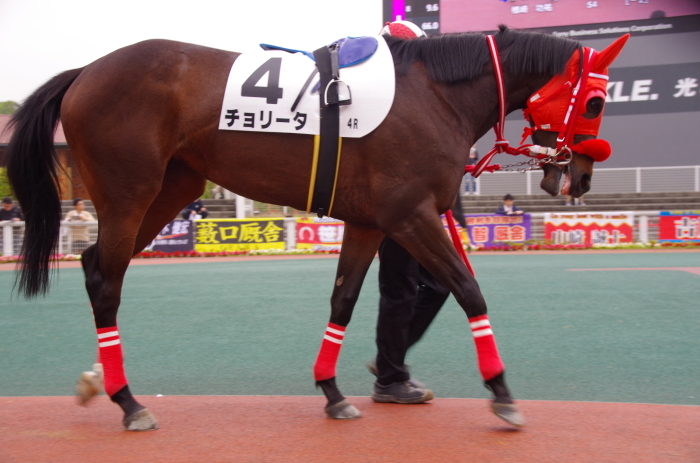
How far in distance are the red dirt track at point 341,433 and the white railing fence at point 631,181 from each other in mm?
15627

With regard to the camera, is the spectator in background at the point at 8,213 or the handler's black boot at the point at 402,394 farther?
the spectator in background at the point at 8,213

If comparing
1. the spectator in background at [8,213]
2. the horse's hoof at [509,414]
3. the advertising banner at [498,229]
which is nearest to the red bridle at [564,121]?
the horse's hoof at [509,414]

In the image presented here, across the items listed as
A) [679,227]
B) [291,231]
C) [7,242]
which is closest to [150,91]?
[291,231]

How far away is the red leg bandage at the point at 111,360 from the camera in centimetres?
287

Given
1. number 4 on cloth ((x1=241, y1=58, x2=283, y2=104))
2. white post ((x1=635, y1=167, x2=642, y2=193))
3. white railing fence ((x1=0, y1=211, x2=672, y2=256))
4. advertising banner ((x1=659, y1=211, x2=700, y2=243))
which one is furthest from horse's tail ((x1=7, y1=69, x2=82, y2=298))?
white post ((x1=635, y1=167, x2=642, y2=193))

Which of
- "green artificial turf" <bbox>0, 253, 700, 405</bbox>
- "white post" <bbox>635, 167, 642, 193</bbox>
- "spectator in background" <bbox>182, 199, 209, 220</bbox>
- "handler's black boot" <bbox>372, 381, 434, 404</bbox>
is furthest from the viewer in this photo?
"white post" <bbox>635, 167, 642, 193</bbox>

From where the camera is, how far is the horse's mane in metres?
2.86

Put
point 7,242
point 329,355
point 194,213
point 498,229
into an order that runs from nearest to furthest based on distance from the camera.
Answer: point 329,355, point 7,242, point 498,229, point 194,213

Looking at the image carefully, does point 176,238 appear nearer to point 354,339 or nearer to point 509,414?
point 354,339

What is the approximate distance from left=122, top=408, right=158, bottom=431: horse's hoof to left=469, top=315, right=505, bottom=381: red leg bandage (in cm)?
141

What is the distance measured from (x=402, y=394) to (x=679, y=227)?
1222cm

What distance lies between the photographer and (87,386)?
2.98 meters

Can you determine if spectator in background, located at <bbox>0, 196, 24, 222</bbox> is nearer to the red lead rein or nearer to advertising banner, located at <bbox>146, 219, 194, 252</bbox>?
advertising banner, located at <bbox>146, 219, 194, 252</bbox>

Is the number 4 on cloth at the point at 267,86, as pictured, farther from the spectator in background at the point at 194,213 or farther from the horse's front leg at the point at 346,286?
the spectator in background at the point at 194,213
